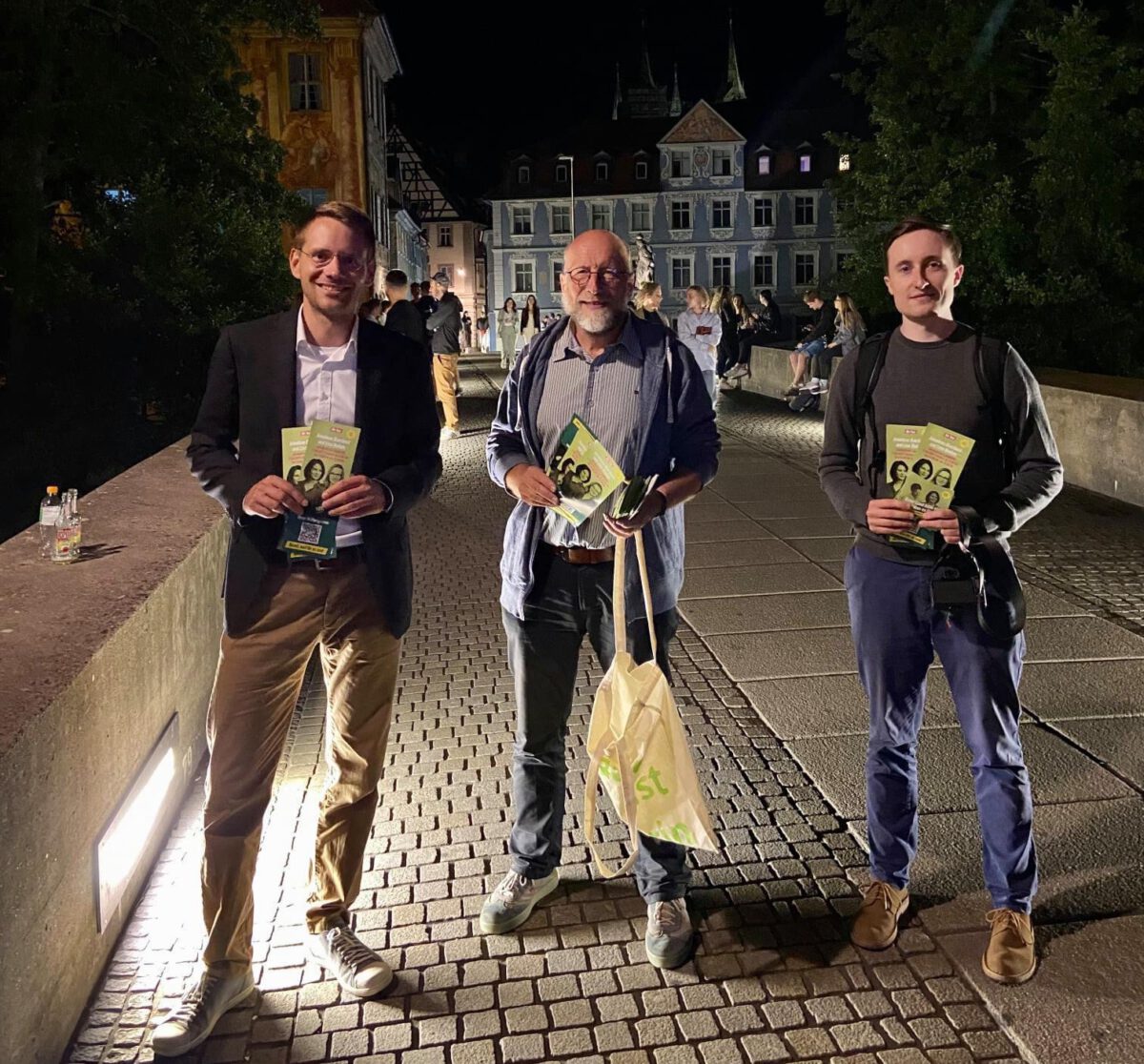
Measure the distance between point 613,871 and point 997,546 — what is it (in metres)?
1.67

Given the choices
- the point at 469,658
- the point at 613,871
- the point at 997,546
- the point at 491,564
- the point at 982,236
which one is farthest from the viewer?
the point at 982,236

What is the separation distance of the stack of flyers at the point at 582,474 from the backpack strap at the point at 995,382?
1.07 meters

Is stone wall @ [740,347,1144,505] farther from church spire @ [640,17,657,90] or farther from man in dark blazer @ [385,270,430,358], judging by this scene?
church spire @ [640,17,657,90]

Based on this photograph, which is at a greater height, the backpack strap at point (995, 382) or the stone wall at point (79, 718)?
the backpack strap at point (995, 382)

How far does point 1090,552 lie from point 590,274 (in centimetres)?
689

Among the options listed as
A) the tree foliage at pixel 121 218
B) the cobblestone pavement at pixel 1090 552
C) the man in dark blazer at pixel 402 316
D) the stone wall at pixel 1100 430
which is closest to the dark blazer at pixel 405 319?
the man in dark blazer at pixel 402 316

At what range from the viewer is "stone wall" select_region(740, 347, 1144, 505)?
1127 centimetres

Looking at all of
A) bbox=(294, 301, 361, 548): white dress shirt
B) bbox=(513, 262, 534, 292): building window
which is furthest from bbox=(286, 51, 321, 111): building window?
bbox=(294, 301, 361, 548): white dress shirt

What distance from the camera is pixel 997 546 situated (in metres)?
3.70

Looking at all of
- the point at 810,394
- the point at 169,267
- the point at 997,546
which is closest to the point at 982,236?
the point at 810,394

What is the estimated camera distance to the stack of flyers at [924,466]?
11.6 feet

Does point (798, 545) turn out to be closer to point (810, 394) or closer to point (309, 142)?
point (810, 394)

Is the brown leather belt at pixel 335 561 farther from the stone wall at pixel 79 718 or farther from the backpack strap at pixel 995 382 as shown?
the backpack strap at pixel 995 382

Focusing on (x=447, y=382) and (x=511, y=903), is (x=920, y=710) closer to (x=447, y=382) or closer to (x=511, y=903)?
(x=511, y=903)
